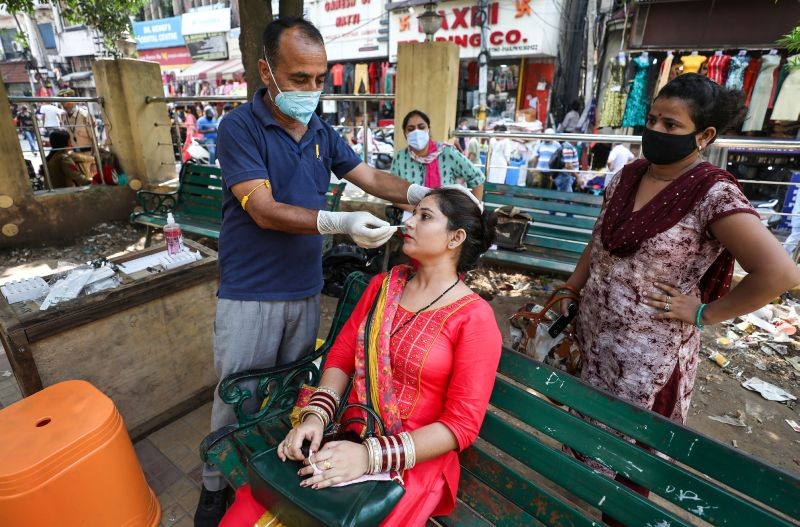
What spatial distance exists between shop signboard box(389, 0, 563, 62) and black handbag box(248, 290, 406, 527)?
43.5ft

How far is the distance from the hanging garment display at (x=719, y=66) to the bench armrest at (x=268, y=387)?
9.72 meters

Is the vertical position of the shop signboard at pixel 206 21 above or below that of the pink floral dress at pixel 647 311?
above

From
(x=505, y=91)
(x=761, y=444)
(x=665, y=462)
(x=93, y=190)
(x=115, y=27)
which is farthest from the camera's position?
(x=505, y=91)

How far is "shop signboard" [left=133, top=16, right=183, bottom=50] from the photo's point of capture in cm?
2278

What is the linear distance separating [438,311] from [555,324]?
0.79 m

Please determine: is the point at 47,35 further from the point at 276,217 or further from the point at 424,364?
the point at 424,364

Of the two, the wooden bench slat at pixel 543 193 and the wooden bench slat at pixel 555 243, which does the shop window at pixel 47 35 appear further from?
the wooden bench slat at pixel 555 243

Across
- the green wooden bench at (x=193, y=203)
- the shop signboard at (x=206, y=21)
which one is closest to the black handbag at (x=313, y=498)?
the green wooden bench at (x=193, y=203)

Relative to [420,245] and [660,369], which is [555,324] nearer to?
[660,369]

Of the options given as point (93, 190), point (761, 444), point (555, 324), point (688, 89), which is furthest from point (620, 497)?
point (93, 190)

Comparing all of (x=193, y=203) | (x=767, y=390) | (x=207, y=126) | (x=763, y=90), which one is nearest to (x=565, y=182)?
(x=763, y=90)

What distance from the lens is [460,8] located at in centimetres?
1464

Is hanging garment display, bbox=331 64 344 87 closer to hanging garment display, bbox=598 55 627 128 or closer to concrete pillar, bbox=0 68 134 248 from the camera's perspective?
hanging garment display, bbox=598 55 627 128

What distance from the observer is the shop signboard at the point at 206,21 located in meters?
20.7
